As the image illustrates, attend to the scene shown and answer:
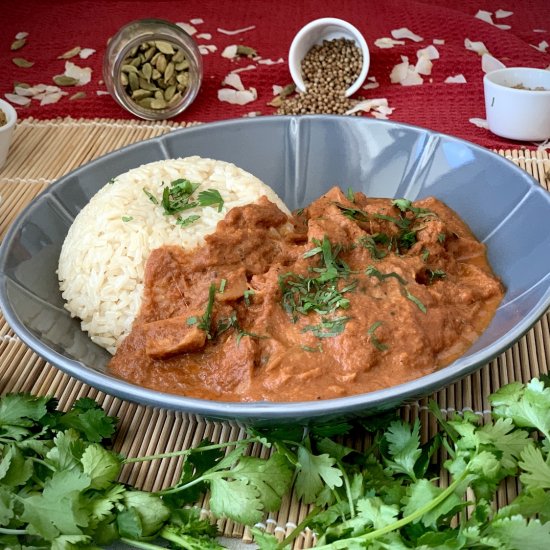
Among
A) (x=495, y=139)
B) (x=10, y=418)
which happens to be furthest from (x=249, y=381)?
(x=495, y=139)

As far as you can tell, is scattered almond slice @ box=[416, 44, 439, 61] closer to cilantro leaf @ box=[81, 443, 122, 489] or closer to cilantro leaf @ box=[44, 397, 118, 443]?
cilantro leaf @ box=[44, 397, 118, 443]

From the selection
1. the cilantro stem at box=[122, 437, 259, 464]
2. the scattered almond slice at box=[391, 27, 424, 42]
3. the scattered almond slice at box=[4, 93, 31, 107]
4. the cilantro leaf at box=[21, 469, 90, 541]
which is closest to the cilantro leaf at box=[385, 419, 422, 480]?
the cilantro stem at box=[122, 437, 259, 464]

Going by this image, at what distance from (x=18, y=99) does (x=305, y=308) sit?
3.48m

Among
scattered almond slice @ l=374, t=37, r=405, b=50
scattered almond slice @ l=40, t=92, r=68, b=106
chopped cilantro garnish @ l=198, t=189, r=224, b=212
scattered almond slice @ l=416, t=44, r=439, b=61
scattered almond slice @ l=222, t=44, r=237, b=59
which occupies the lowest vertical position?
scattered almond slice @ l=40, t=92, r=68, b=106

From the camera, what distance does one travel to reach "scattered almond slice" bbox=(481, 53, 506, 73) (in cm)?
529

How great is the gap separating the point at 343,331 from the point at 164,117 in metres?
2.91

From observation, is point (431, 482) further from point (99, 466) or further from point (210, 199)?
point (210, 199)

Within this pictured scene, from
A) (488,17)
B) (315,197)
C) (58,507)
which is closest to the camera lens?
(58,507)

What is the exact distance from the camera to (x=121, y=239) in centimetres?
299

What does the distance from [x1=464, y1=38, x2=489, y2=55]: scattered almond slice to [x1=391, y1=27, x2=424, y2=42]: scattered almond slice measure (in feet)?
1.10

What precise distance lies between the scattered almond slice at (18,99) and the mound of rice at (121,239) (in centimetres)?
225

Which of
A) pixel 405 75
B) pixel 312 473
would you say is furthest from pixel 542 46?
pixel 312 473

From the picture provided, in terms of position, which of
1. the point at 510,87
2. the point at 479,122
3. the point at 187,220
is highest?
the point at 187,220

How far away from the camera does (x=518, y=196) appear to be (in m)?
3.12
